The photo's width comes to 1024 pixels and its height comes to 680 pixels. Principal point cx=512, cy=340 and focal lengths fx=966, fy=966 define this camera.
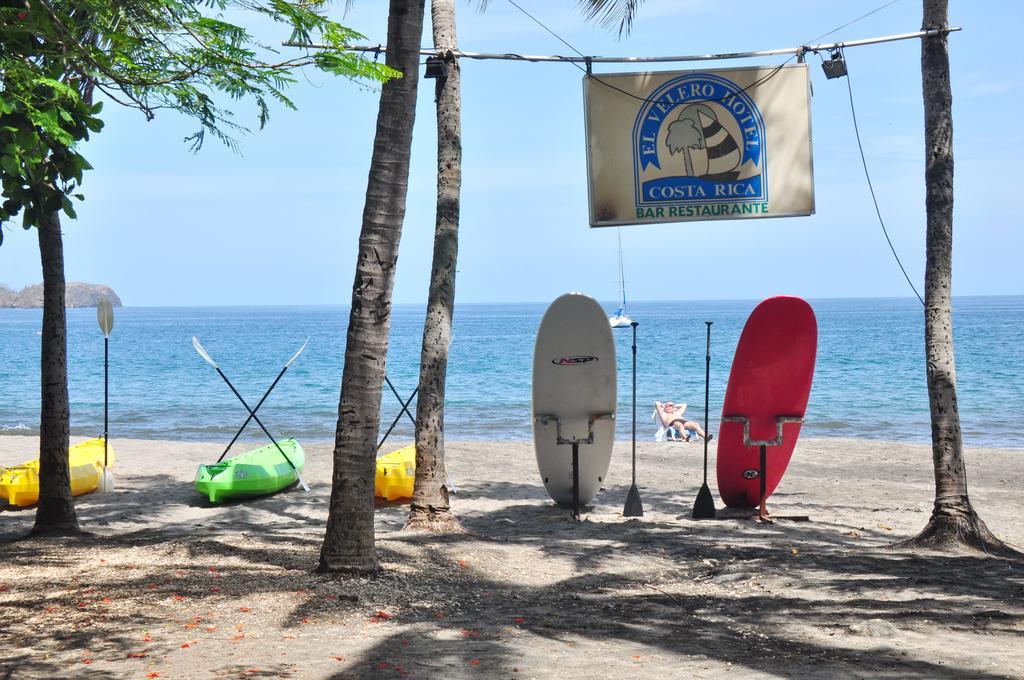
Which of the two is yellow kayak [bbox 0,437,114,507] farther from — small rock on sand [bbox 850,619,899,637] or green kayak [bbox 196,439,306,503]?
small rock on sand [bbox 850,619,899,637]

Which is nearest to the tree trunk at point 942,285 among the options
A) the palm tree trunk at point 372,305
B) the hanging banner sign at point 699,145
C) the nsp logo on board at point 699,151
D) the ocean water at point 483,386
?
the hanging banner sign at point 699,145

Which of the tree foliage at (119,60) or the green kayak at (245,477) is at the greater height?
the tree foliage at (119,60)

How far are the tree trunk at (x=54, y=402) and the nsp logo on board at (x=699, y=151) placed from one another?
4.80 m

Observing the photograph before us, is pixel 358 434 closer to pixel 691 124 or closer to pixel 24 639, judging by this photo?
pixel 24 639

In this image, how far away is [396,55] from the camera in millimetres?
5887

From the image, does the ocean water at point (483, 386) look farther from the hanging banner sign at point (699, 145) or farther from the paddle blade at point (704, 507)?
the hanging banner sign at point (699, 145)

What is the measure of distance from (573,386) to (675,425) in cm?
860

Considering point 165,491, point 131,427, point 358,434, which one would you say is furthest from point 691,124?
point 131,427

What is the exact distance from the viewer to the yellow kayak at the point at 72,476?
10047mm

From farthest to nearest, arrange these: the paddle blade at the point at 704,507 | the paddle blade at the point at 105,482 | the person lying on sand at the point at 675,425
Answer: the person lying on sand at the point at 675,425 → the paddle blade at the point at 105,482 → the paddle blade at the point at 704,507

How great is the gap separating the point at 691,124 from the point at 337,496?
15.0ft

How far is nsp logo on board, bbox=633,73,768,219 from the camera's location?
27.4ft

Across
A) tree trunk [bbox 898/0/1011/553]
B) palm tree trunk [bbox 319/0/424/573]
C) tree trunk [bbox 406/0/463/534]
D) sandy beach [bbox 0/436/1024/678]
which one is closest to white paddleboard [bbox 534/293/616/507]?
sandy beach [bbox 0/436/1024/678]

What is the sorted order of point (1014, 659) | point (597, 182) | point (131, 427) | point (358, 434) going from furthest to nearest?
point (131, 427) < point (597, 182) < point (358, 434) < point (1014, 659)
